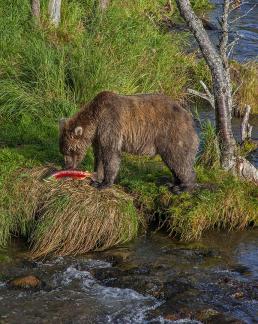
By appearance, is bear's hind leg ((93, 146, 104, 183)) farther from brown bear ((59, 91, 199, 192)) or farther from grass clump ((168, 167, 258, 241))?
grass clump ((168, 167, 258, 241))

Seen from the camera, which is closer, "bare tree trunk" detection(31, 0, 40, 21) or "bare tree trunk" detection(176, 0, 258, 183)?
"bare tree trunk" detection(176, 0, 258, 183)

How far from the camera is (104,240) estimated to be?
8336mm

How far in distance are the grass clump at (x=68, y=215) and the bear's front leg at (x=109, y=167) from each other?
101 mm

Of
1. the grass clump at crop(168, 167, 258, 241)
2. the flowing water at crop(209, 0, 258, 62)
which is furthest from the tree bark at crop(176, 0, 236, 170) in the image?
the flowing water at crop(209, 0, 258, 62)

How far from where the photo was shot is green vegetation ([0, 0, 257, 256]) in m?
8.43

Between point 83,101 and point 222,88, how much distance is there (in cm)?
247

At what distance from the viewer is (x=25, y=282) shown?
734 centimetres

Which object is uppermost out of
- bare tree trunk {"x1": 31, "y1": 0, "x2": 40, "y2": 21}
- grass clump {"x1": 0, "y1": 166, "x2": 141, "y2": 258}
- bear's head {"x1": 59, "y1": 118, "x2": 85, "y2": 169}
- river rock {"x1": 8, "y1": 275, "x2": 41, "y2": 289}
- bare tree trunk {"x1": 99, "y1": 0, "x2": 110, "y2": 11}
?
bare tree trunk {"x1": 99, "y1": 0, "x2": 110, "y2": 11}

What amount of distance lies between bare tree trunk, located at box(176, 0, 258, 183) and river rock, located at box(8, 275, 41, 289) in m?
3.42

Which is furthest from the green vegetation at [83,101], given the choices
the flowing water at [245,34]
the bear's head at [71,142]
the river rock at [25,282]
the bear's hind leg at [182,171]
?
the flowing water at [245,34]

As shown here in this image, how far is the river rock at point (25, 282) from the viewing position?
7314 millimetres

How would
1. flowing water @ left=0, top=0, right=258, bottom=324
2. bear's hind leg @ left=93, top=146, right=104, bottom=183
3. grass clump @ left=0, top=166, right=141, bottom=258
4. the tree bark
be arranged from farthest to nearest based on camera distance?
the tree bark → bear's hind leg @ left=93, top=146, right=104, bottom=183 → grass clump @ left=0, top=166, right=141, bottom=258 → flowing water @ left=0, top=0, right=258, bottom=324

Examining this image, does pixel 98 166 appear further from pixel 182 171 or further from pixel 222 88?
pixel 222 88

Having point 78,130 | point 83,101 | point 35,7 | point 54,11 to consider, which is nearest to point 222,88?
point 78,130
